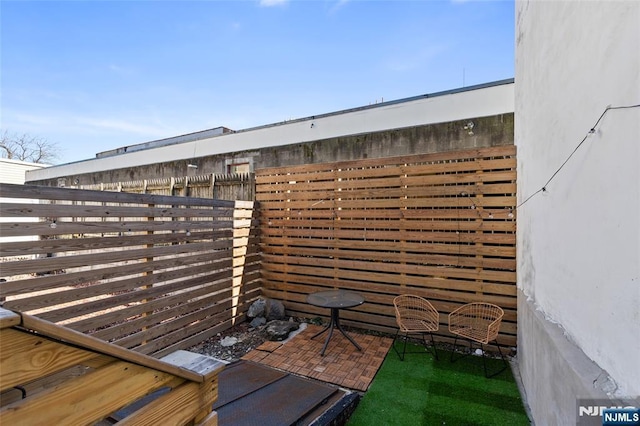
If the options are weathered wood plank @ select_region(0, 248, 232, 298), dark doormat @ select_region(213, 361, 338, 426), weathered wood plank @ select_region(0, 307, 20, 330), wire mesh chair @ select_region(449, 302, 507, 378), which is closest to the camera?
weathered wood plank @ select_region(0, 307, 20, 330)

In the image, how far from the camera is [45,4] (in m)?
5.02

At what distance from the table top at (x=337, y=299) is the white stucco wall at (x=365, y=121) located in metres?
3.30

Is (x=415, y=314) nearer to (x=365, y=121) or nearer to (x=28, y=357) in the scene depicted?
(x=365, y=121)

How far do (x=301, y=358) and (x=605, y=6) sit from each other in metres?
3.97

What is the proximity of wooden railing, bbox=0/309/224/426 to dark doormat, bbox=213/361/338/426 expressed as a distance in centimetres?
138

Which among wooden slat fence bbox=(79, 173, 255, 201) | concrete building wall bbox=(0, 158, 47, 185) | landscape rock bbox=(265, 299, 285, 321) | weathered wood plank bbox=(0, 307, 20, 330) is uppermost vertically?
concrete building wall bbox=(0, 158, 47, 185)

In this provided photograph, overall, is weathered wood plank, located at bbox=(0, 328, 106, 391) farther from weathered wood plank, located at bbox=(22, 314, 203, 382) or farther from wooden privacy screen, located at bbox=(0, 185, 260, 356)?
wooden privacy screen, located at bbox=(0, 185, 260, 356)

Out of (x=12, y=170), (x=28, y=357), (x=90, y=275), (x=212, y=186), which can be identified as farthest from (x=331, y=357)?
(x=12, y=170)

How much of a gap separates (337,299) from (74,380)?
136 inches

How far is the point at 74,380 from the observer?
2.73 ft

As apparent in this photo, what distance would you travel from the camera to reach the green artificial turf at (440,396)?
2592mm

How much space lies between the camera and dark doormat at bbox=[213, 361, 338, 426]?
234cm

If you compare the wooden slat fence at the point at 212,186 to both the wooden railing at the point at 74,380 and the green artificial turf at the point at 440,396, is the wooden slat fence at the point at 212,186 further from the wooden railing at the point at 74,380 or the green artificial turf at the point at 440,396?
the wooden railing at the point at 74,380

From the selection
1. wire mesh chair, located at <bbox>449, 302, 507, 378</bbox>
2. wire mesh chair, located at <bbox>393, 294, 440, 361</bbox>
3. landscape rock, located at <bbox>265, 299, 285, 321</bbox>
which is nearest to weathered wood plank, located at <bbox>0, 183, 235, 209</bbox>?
landscape rock, located at <bbox>265, 299, 285, 321</bbox>
